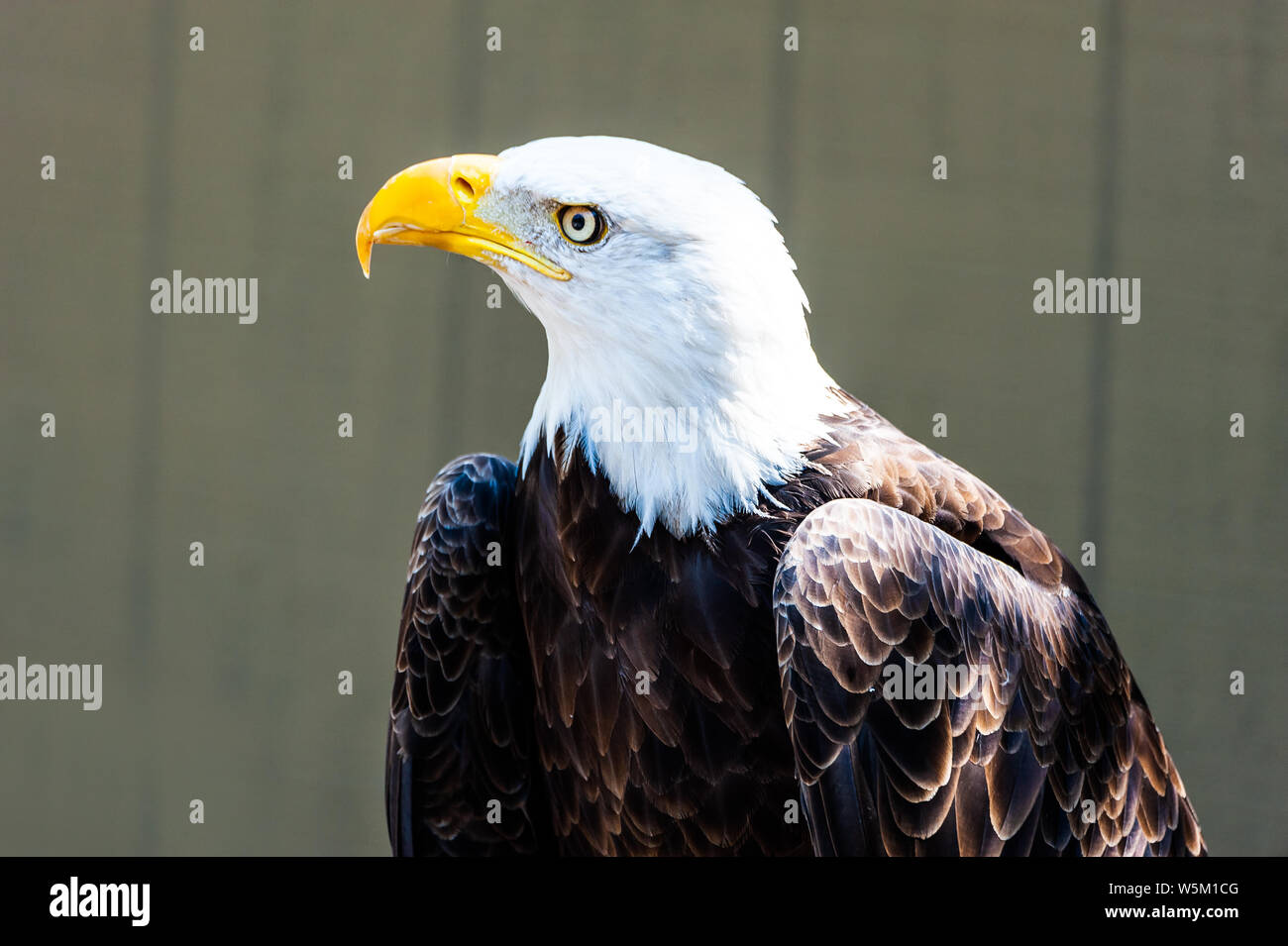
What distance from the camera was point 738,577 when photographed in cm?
199

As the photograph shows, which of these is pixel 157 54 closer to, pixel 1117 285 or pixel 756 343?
pixel 756 343

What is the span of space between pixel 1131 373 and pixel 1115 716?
226 cm

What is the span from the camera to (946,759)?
191 centimetres

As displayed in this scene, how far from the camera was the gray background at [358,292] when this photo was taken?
13.1 ft

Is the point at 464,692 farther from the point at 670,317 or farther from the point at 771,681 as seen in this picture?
the point at 670,317

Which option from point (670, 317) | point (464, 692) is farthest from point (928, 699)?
point (464, 692)

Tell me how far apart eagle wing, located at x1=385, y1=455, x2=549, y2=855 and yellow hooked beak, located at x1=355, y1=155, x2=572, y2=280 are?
57 centimetres

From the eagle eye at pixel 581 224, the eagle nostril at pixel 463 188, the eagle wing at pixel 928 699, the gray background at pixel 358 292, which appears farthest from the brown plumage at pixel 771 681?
the gray background at pixel 358 292

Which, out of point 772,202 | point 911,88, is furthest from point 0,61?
point 911,88

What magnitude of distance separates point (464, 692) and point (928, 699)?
0.99 m

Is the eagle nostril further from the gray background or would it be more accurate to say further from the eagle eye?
the gray background

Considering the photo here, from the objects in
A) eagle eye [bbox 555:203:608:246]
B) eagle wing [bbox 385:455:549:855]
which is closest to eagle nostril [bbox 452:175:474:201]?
eagle eye [bbox 555:203:608:246]

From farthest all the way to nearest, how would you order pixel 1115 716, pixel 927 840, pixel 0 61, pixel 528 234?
1. pixel 0 61
2. pixel 1115 716
3. pixel 528 234
4. pixel 927 840

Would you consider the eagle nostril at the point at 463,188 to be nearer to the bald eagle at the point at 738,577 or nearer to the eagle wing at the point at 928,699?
the bald eagle at the point at 738,577
